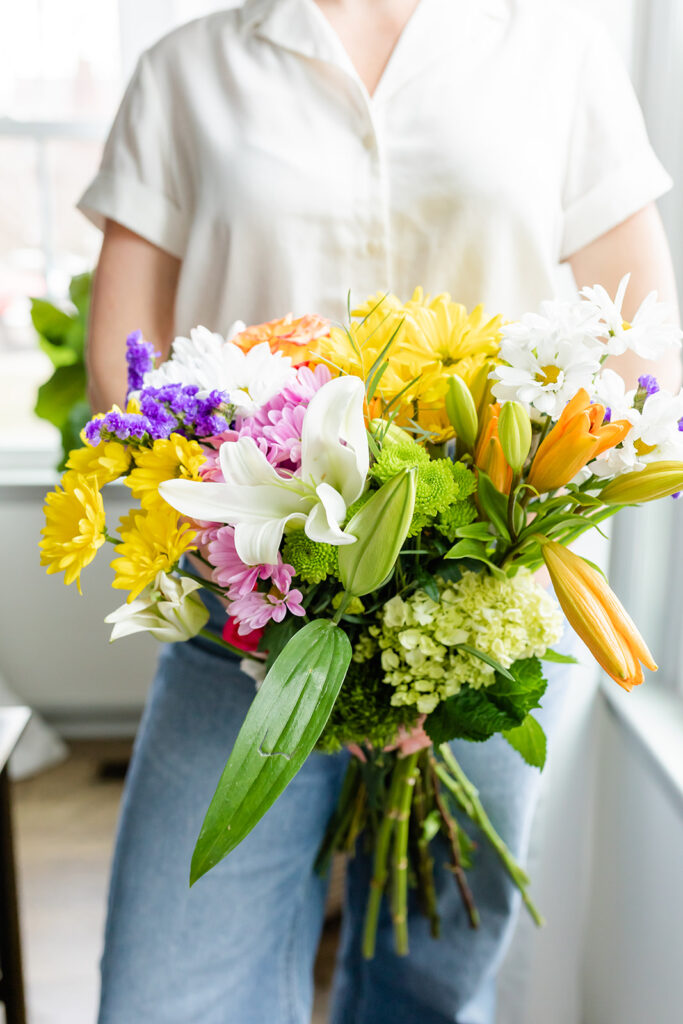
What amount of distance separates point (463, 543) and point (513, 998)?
1.01 meters

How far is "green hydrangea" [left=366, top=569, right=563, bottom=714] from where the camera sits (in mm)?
549

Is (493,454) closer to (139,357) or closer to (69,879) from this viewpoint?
(139,357)

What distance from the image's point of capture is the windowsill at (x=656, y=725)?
3.42ft

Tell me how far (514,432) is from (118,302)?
1.89ft

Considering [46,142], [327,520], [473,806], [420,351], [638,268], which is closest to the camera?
[327,520]

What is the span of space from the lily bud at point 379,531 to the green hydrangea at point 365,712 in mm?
126

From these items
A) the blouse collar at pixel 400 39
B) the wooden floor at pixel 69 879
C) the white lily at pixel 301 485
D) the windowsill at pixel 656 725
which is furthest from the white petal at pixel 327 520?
the wooden floor at pixel 69 879

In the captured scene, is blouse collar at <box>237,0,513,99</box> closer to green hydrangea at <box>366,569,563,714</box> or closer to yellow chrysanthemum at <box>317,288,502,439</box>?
yellow chrysanthemum at <box>317,288,502,439</box>

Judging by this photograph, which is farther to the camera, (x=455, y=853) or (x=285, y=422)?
(x=455, y=853)

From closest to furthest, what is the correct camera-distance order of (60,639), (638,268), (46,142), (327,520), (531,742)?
(327,520)
(531,742)
(638,268)
(46,142)
(60,639)

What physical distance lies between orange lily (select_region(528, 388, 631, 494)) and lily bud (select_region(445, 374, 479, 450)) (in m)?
0.04

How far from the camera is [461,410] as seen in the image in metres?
0.53

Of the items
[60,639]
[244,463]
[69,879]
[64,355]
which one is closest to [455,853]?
[244,463]

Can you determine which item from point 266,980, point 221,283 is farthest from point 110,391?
point 266,980
